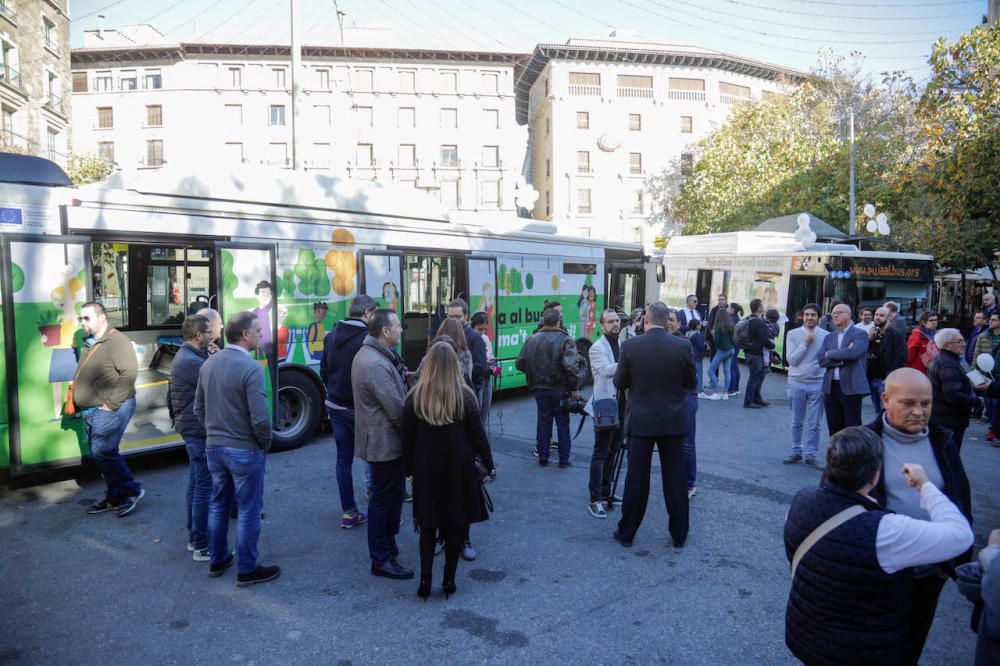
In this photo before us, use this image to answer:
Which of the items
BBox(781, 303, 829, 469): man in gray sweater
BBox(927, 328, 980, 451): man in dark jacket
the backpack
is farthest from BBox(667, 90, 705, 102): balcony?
BBox(927, 328, 980, 451): man in dark jacket

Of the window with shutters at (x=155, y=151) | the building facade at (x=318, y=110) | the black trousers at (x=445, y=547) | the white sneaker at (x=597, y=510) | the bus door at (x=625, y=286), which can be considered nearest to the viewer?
the black trousers at (x=445, y=547)

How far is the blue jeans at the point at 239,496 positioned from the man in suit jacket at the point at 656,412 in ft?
8.73

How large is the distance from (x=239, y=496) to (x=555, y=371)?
3.67 metres

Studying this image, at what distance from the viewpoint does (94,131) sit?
50.9 m

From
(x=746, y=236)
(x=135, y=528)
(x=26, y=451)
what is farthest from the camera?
(x=746, y=236)

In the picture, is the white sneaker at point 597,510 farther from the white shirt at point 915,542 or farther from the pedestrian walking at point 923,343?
the pedestrian walking at point 923,343

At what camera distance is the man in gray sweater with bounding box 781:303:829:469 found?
7766 mm

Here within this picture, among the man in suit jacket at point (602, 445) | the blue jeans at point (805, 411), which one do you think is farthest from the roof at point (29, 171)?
the blue jeans at point (805, 411)

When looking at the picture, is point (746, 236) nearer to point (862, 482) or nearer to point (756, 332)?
point (756, 332)

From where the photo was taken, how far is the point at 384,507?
4613mm

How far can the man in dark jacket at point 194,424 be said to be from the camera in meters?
4.93

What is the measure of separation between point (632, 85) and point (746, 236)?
39.4m

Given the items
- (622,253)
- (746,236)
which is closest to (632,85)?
(746,236)

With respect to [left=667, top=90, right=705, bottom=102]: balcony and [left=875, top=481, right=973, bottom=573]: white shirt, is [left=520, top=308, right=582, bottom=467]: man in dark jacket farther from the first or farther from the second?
[left=667, top=90, right=705, bottom=102]: balcony
